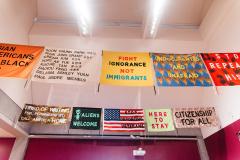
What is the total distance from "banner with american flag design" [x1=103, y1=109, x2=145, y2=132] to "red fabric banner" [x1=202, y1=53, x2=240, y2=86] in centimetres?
233

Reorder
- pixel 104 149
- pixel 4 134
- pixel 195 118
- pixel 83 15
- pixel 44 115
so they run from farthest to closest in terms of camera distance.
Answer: pixel 104 149 → pixel 4 134 → pixel 195 118 → pixel 44 115 → pixel 83 15

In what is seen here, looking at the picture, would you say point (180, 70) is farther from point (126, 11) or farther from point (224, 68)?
point (126, 11)

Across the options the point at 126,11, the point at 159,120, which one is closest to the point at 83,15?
the point at 126,11

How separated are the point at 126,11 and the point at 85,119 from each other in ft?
11.1

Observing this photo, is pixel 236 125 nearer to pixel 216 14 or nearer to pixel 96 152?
pixel 216 14

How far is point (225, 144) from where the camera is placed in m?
5.77

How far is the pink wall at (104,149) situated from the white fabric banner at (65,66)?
3.74 m

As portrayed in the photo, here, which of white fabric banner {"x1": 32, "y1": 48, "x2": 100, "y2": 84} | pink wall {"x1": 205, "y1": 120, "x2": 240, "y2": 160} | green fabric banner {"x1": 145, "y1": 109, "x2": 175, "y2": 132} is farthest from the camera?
green fabric banner {"x1": 145, "y1": 109, "x2": 175, "y2": 132}

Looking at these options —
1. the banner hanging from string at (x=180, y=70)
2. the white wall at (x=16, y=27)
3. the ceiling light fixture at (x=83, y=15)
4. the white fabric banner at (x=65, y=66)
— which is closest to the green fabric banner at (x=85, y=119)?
the white wall at (x=16, y=27)

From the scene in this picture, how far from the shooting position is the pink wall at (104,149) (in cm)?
698

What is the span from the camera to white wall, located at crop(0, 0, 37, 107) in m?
4.98

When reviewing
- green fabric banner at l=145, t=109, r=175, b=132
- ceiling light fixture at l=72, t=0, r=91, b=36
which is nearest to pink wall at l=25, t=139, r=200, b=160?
green fabric banner at l=145, t=109, r=175, b=132

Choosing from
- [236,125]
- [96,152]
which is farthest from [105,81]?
[96,152]

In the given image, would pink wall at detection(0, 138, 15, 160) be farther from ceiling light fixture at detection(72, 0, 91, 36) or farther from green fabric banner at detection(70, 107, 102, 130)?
ceiling light fixture at detection(72, 0, 91, 36)
